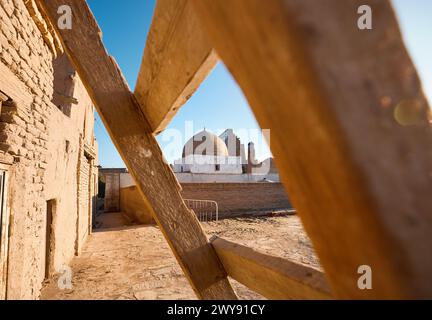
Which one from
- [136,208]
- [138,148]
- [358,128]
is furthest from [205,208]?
[358,128]

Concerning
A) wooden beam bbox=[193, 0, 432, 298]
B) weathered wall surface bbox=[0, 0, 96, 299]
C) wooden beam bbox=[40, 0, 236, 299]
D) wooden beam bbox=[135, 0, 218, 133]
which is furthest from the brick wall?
wooden beam bbox=[193, 0, 432, 298]

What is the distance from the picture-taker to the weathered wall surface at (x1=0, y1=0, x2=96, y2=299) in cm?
293

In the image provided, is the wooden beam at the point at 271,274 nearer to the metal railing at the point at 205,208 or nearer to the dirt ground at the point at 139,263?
the dirt ground at the point at 139,263

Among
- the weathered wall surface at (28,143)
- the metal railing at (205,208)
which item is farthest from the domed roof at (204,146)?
A: the weathered wall surface at (28,143)

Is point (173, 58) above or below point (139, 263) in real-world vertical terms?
above

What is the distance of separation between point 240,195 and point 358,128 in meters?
16.4

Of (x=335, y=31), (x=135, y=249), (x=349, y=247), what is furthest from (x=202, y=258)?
(x=135, y=249)

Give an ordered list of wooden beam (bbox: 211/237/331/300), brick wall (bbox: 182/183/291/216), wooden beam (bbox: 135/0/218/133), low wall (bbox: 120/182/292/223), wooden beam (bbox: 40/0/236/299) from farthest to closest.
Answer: brick wall (bbox: 182/183/291/216) → low wall (bbox: 120/182/292/223) → wooden beam (bbox: 40/0/236/299) → wooden beam (bbox: 211/237/331/300) → wooden beam (bbox: 135/0/218/133)

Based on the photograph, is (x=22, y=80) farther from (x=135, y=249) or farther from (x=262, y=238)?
(x=262, y=238)

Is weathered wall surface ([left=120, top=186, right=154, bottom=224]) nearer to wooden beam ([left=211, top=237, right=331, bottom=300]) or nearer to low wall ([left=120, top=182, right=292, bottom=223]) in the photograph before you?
low wall ([left=120, top=182, right=292, bottom=223])

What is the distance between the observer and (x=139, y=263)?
6.24 m

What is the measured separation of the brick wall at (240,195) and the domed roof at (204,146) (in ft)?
43.6

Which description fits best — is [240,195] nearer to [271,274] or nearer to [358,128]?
[271,274]

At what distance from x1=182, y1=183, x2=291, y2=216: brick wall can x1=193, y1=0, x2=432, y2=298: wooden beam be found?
13.9 metres
